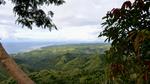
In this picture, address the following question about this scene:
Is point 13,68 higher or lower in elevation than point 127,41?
lower

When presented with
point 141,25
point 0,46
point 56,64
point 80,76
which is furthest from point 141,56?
point 56,64

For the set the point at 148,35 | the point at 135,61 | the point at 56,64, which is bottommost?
the point at 56,64

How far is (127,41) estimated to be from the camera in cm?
422

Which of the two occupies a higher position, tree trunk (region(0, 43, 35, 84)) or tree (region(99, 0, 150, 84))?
tree (region(99, 0, 150, 84))

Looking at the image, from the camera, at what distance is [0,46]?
28.2 ft

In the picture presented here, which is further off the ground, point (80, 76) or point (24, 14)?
point (24, 14)

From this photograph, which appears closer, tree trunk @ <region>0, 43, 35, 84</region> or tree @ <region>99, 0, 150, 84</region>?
tree @ <region>99, 0, 150, 84</region>

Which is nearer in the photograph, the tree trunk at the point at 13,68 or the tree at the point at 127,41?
the tree at the point at 127,41

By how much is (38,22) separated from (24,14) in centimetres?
78

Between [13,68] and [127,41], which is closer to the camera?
[127,41]

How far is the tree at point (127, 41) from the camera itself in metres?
3.99

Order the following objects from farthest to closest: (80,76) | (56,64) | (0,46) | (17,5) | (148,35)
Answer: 1. (56,64)
2. (80,76)
3. (17,5)
4. (0,46)
5. (148,35)

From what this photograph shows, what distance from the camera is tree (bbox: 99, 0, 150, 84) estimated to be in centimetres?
399

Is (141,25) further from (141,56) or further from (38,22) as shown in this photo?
(38,22)
